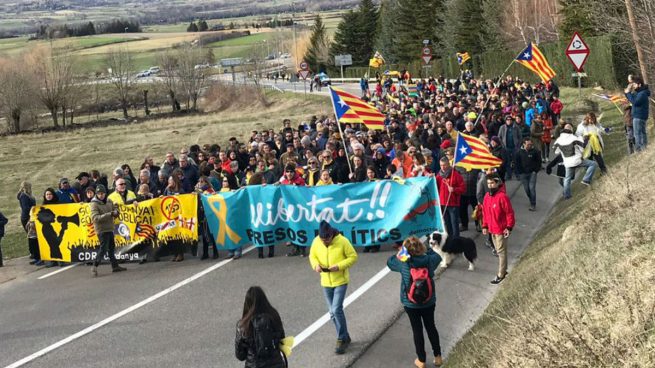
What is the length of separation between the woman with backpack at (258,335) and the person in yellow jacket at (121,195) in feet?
28.2

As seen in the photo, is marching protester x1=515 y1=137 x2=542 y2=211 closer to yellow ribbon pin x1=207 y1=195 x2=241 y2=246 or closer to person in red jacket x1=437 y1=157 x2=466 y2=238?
person in red jacket x1=437 y1=157 x2=466 y2=238

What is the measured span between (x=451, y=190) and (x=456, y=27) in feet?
167

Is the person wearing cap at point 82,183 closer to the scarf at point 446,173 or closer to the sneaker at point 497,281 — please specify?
the scarf at point 446,173

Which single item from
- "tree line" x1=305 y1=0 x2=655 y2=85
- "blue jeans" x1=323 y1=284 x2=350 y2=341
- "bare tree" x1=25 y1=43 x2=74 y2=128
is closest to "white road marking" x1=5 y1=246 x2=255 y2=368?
"blue jeans" x1=323 y1=284 x2=350 y2=341

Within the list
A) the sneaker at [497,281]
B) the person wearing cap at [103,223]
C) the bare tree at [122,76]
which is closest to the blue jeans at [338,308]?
the sneaker at [497,281]

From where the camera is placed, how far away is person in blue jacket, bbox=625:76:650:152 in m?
15.8

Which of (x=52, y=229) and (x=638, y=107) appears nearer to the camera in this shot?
(x=52, y=229)

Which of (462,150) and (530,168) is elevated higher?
(462,150)

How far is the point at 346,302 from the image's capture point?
1083cm

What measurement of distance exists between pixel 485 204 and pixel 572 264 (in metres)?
2.88

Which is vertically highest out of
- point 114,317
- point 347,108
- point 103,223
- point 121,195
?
point 347,108

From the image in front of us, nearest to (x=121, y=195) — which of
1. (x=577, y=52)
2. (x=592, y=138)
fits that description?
(x=592, y=138)

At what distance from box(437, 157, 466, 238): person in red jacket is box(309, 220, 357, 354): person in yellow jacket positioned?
15.0 feet

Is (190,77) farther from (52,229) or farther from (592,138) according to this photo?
(592,138)
